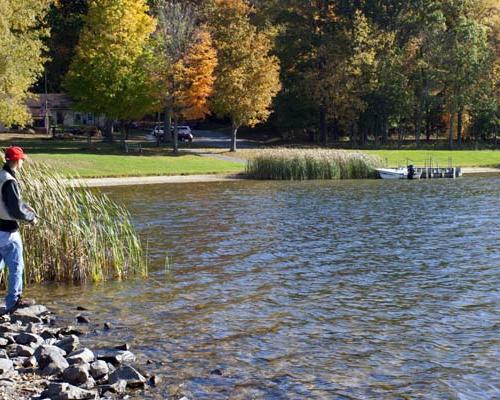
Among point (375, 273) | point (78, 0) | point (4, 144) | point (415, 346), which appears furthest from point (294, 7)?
point (415, 346)

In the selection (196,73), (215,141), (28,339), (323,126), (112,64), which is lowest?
(28,339)

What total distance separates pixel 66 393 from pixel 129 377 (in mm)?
1398

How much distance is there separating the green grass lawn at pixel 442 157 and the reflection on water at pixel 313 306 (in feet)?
112

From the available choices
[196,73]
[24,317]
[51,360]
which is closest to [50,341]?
[51,360]

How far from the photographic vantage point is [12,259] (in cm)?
1291

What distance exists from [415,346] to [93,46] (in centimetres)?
5355

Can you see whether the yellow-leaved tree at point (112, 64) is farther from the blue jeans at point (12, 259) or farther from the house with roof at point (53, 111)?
the blue jeans at point (12, 259)

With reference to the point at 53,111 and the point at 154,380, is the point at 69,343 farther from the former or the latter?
the point at 53,111

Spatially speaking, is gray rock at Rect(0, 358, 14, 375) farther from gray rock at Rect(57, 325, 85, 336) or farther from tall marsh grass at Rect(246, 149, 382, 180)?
tall marsh grass at Rect(246, 149, 382, 180)

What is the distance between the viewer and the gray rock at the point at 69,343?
37.7ft

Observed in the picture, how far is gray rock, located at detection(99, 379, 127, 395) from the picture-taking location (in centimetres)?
984

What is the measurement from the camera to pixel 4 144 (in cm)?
6391

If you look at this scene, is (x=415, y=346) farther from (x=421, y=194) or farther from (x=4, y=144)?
(x=4, y=144)

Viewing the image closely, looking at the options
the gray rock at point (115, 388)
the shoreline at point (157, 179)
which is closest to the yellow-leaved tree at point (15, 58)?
the shoreline at point (157, 179)
